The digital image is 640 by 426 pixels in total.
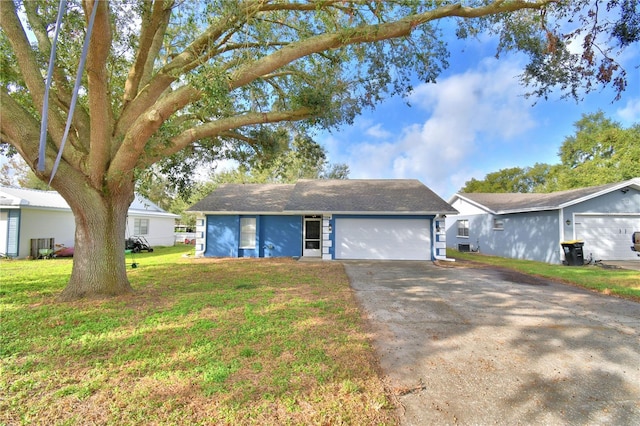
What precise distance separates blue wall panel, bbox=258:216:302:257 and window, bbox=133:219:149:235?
9.55 metres

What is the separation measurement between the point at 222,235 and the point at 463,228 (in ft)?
Result: 52.1

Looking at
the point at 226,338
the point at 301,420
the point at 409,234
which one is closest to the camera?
the point at 301,420

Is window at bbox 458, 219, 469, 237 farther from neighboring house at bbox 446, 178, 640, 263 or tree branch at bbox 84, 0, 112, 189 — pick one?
tree branch at bbox 84, 0, 112, 189

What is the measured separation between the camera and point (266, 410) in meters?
2.51

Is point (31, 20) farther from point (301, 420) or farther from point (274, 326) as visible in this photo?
point (301, 420)

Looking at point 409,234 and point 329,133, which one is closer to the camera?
point 329,133

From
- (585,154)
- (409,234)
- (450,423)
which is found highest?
(585,154)

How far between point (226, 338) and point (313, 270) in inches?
246

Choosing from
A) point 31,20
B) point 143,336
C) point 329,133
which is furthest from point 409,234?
point 31,20

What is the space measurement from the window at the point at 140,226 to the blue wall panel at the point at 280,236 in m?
9.55

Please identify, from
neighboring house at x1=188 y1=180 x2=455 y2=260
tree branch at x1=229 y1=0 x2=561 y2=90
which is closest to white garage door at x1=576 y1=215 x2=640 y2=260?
neighboring house at x1=188 y1=180 x2=455 y2=260

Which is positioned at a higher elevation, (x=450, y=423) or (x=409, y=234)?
(x=409, y=234)

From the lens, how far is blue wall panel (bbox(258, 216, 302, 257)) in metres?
14.4

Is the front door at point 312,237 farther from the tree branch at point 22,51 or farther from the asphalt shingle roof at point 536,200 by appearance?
the tree branch at point 22,51
